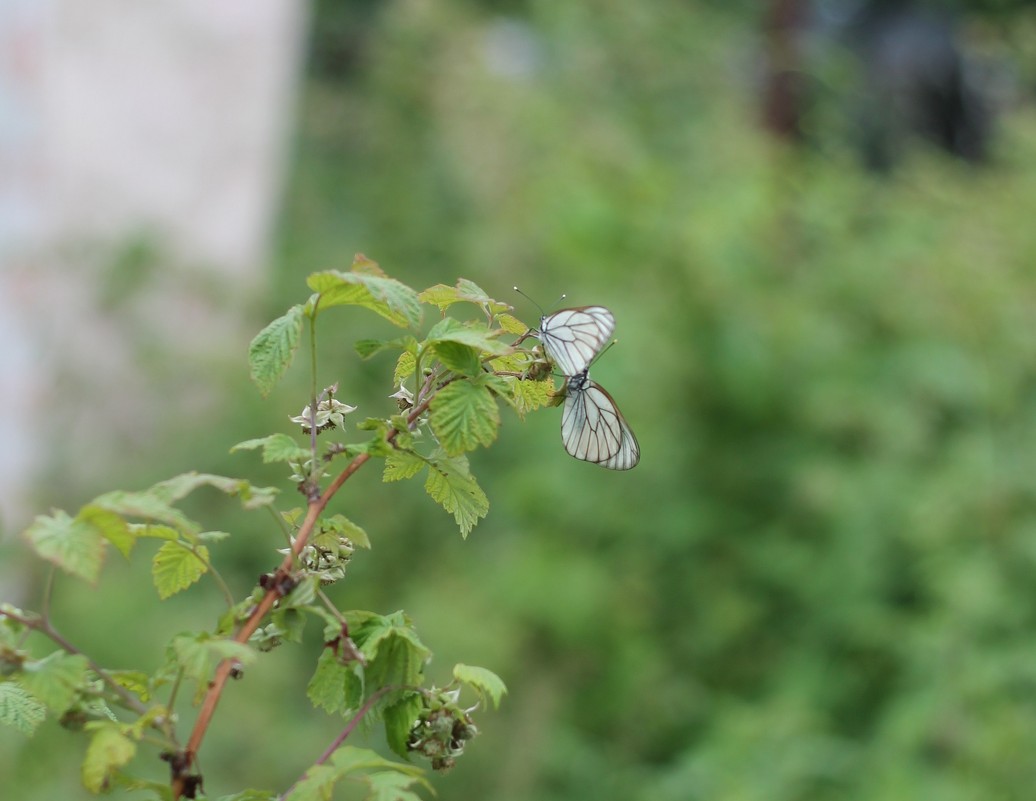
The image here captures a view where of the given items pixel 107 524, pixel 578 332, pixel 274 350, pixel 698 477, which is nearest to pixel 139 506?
pixel 107 524

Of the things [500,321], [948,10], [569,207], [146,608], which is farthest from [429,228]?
[500,321]

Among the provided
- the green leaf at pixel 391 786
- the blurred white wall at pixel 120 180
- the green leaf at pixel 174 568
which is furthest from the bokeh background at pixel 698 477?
the green leaf at pixel 391 786

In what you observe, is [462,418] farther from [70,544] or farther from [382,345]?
[70,544]

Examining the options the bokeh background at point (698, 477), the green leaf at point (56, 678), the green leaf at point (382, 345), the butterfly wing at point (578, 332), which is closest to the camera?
the green leaf at point (56, 678)

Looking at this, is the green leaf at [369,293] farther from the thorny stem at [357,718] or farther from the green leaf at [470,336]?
the thorny stem at [357,718]

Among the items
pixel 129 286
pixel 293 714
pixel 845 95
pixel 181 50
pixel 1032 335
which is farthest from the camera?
pixel 845 95

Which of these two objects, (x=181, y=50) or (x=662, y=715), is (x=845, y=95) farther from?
(x=662, y=715)
